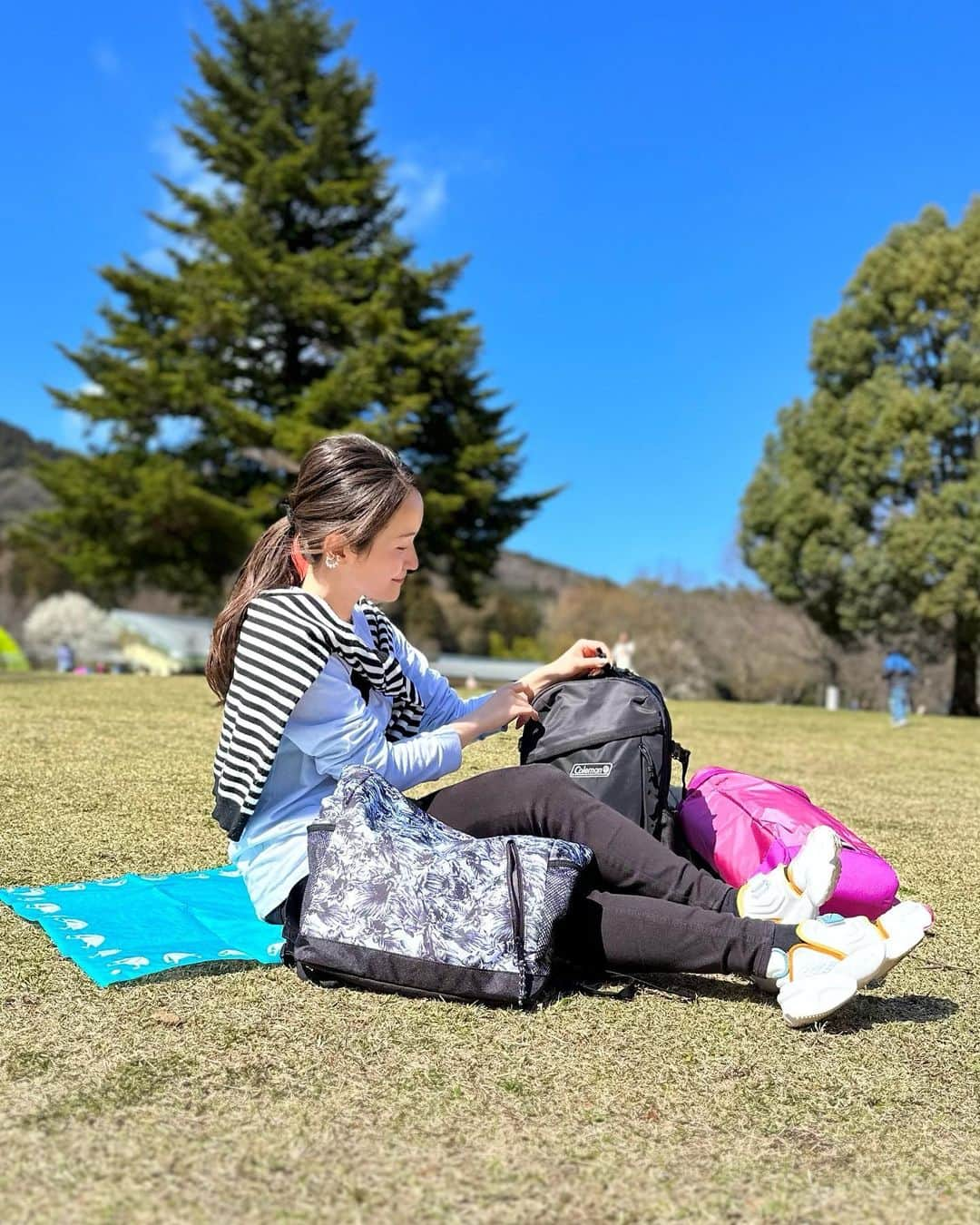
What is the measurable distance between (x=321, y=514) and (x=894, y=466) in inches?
809

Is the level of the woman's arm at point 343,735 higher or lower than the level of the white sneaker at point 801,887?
higher

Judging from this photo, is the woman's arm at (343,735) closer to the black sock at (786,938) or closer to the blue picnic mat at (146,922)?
the blue picnic mat at (146,922)

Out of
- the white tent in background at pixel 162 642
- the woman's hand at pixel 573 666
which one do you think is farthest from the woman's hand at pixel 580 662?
the white tent in background at pixel 162 642

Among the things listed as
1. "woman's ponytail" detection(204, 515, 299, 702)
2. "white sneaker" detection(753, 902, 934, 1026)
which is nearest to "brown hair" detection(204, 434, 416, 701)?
"woman's ponytail" detection(204, 515, 299, 702)

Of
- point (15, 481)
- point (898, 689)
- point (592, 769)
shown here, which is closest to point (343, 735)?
point (592, 769)

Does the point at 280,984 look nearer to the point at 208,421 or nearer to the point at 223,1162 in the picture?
the point at 223,1162

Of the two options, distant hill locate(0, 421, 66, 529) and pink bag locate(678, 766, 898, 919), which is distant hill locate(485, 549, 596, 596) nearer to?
distant hill locate(0, 421, 66, 529)

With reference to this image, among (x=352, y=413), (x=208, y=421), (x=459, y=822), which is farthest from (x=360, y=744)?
(x=208, y=421)

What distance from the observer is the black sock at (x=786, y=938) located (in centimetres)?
248

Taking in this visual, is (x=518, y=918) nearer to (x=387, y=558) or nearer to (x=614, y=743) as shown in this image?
(x=614, y=743)

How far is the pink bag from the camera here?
10.1ft

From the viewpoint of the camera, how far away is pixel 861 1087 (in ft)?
7.16

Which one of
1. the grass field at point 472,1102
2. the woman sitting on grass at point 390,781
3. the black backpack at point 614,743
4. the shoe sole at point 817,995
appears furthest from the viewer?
the black backpack at point 614,743

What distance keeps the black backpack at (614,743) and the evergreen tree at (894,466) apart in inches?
741
